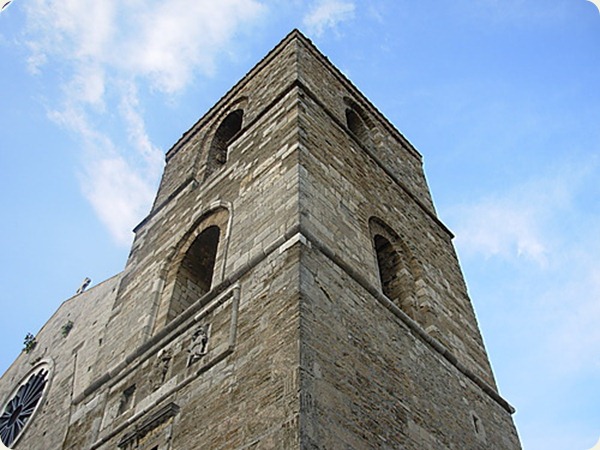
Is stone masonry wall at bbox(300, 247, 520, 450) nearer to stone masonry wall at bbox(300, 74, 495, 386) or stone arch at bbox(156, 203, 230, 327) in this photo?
stone masonry wall at bbox(300, 74, 495, 386)

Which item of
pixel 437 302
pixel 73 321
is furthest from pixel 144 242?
pixel 437 302

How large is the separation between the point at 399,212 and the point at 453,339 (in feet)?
7.66

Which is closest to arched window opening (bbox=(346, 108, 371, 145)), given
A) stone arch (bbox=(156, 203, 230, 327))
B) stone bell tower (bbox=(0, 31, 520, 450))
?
stone bell tower (bbox=(0, 31, 520, 450))

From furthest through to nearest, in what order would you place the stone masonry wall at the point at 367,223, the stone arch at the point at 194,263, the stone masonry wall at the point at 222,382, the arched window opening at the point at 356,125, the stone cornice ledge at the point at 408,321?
the arched window opening at the point at 356,125 → the stone arch at the point at 194,263 → the stone masonry wall at the point at 367,223 → the stone cornice ledge at the point at 408,321 → the stone masonry wall at the point at 222,382

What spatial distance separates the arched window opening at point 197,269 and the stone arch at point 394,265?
84.0 inches

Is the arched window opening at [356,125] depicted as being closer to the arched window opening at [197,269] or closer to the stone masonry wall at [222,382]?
the arched window opening at [197,269]

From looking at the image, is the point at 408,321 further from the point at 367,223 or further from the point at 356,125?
the point at 356,125

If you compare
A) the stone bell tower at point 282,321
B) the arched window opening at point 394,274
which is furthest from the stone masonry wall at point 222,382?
the arched window opening at point 394,274

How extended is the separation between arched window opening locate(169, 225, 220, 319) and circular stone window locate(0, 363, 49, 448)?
313 cm

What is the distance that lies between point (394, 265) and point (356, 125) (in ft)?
15.2

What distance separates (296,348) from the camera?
485cm

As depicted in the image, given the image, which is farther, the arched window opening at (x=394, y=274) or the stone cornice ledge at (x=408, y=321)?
the arched window opening at (x=394, y=274)

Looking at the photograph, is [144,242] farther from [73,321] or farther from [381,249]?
[381,249]

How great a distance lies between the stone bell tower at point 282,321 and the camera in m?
5.00
